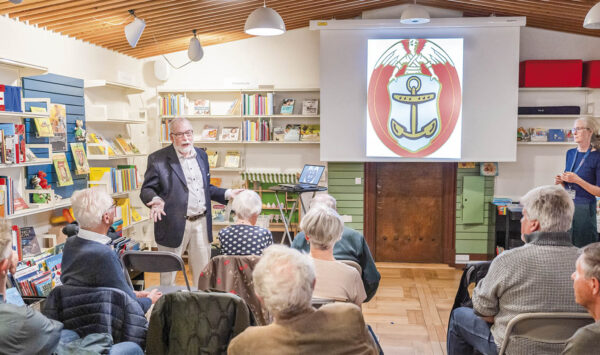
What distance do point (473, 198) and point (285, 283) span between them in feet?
16.5

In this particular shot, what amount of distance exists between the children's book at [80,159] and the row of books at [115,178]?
0.74 feet

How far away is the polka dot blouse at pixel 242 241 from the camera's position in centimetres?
285

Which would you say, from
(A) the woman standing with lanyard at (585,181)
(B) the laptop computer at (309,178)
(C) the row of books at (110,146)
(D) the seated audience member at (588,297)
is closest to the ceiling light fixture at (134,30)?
(C) the row of books at (110,146)

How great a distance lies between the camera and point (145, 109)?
6.53 metres

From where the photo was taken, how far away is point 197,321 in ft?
7.06

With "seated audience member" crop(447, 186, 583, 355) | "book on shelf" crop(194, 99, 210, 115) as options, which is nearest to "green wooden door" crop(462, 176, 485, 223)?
"book on shelf" crop(194, 99, 210, 115)

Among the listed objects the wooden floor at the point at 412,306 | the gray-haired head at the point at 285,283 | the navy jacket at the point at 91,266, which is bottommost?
the wooden floor at the point at 412,306

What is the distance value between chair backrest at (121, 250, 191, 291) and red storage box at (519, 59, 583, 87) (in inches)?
192

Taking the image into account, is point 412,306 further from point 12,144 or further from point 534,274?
point 12,144

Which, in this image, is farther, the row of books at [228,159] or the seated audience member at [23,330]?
the row of books at [228,159]

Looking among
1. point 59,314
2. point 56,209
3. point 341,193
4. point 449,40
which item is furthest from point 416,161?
point 59,314

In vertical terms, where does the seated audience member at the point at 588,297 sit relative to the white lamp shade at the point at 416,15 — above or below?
below

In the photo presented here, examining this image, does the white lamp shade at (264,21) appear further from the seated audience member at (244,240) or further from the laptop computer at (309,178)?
the seated audience member at (244,240)

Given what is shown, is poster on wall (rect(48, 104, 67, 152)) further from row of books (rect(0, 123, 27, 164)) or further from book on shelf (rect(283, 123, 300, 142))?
book on shelf (rect(283, 123, 300, 142))
